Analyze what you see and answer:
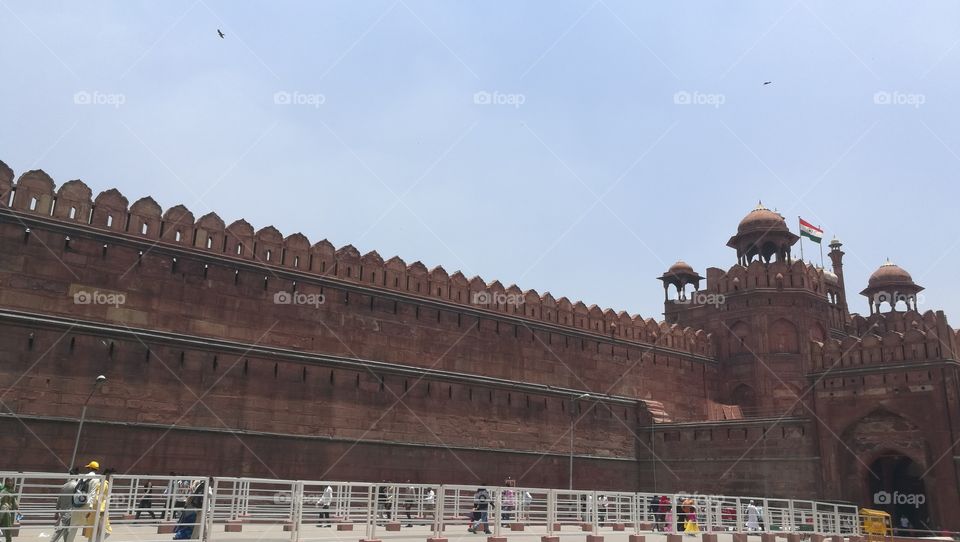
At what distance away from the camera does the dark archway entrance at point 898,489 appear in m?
22.3

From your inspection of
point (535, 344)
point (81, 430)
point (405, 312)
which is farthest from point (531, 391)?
point (81, 430)

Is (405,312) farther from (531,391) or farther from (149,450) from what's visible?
(149,450)

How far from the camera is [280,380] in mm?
19938

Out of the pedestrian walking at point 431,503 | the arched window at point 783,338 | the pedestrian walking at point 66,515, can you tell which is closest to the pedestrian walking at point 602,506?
the pedestrian walking at point 431,503

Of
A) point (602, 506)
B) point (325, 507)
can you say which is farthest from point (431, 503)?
point (602, 506)

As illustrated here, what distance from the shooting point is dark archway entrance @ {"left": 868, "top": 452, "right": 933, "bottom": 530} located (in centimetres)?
2227

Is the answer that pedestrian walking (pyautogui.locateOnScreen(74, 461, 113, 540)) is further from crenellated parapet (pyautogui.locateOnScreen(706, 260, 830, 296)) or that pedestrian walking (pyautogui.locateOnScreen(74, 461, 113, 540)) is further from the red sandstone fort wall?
crenellated parapet (pyautogui.locateOnScreen(706, 260, 830, 296))

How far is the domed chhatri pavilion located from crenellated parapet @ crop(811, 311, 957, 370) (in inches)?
2.2

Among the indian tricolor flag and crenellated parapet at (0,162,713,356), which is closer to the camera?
crenellated parapet at (0,162,713,356)

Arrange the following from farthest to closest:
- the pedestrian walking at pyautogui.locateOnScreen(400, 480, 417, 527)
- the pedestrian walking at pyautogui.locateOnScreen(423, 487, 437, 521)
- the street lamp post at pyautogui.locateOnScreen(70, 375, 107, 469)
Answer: the street lamp post at pyautogui.locateOnScreen(70, 375, 107, 469) < the pedestrian walking at pyautogui.locateOnScreen(400, 480, 417, 527) < the pedestrian walking at pyautogui.locateOnScreen(423, 487, 437, 521)

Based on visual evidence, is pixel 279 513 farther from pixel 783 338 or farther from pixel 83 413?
pixel 783 338

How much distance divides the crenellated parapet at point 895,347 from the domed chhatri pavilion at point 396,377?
0.06m

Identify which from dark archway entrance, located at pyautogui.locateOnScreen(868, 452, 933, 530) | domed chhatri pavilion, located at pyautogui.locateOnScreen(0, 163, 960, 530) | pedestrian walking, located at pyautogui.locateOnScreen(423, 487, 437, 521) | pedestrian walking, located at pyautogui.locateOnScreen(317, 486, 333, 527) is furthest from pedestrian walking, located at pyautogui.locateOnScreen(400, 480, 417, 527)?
dark archway entrance, located at pyautogui.locateOnScreen(868, 452, 933, 530)

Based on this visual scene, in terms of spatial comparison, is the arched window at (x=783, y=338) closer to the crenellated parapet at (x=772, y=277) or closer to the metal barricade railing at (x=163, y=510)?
the crenellated parapet at (x=772, y=277)
